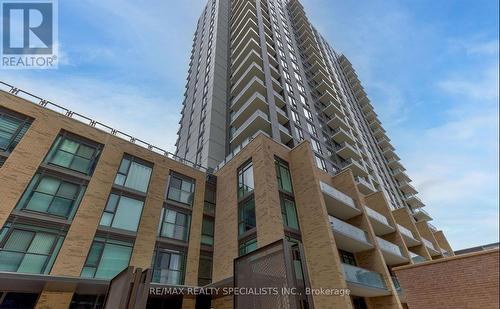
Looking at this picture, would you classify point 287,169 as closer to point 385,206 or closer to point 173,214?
point 173,214

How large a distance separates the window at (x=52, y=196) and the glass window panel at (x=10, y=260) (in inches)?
86.5

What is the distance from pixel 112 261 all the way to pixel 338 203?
578 inches

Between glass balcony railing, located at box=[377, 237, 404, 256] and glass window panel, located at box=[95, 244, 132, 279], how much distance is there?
1665 centimetres

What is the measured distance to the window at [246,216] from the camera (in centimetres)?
1625

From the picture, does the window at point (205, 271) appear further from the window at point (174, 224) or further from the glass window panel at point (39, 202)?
the glass window panel at point (39, 202)

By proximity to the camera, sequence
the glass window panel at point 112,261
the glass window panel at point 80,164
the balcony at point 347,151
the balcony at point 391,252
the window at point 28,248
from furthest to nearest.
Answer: the balcony at point 347,151, the balcony at point 391,252, the glass window panel at point 80,164, the glass window panel at point 112,261, the window at point 28,248

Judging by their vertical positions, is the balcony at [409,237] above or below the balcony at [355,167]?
below

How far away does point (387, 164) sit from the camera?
49062 millimetres

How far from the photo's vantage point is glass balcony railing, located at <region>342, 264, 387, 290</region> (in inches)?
547

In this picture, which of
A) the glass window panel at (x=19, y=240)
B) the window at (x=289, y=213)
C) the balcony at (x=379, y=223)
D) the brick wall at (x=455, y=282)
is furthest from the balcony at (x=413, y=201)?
the glass window panel at (x=19, y=240)

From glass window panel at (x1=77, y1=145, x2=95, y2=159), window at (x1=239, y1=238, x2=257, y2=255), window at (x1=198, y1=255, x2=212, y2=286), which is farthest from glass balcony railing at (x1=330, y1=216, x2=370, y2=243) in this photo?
glass window panel at (x1=77, y1=145, x2=95, y2=159)

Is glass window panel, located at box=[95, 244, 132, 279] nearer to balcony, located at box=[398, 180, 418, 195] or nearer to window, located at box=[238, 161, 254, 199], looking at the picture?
window, located at box=[238, 161, 254, 199]

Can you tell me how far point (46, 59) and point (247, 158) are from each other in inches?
532

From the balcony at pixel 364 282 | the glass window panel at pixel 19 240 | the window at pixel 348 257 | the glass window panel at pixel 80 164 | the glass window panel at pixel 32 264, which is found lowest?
the balcony at pixel 364 282
